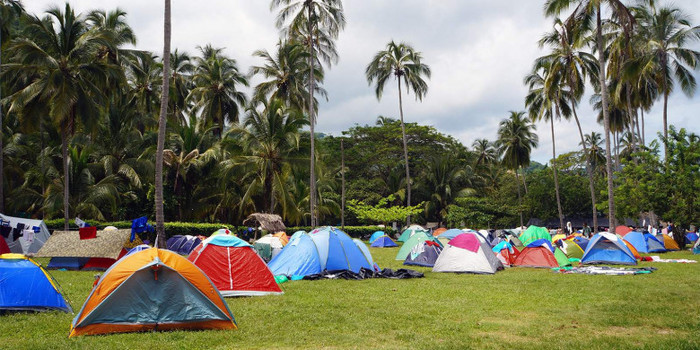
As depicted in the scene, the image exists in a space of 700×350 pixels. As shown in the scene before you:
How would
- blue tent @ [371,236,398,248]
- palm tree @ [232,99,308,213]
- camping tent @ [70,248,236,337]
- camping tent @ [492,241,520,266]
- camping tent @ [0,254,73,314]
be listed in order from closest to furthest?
camping tent @ [70,248,236,337] < camping tent @ [0,254,73,314] < camping tent @ [492,241,520,266] < palm tree @ [232,99,308,213] < blue tent @ [371,236,398,248]

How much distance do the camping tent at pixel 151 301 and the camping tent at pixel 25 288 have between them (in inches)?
74.1

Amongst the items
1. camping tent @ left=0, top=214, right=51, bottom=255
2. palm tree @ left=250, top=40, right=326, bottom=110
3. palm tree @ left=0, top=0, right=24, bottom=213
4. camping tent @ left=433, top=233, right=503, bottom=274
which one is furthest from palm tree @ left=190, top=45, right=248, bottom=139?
camping tent @ left=433, top=233, right=503, bottom=274

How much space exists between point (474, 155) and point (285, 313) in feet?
174

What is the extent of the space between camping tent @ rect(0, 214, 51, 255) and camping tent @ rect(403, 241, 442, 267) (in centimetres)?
1285

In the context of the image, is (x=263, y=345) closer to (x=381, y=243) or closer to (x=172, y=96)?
(x=381, y=243)

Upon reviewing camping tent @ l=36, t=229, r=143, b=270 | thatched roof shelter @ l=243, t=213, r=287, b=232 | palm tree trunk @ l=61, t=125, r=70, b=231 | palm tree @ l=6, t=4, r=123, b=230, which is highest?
palm tree @ l=6, t=4, r=123, b=230

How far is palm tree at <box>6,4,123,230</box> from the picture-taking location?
21875 mm

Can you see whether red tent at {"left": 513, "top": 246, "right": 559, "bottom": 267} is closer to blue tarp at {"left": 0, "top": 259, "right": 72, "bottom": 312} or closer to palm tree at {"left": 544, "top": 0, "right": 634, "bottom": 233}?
palm tree at {"left": 544, "top": 0, "right": 634, "bottom": 233}

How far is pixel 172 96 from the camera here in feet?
121

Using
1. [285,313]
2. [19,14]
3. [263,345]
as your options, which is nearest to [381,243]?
[19,14]

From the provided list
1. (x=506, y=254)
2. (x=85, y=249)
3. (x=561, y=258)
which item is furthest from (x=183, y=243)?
(x=561, y=258)

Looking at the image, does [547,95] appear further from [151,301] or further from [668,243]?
[151,301]

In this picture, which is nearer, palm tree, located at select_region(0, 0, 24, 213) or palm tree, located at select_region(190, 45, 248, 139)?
palm tree, located at select_region(0, 0, 24, 213)

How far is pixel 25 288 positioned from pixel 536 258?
50.0ft
